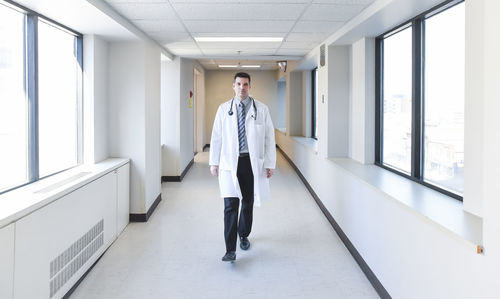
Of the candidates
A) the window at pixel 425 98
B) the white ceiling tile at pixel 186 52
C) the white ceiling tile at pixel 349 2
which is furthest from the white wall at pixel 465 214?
the white ceiling tile at pixel 186 52

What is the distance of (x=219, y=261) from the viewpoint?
3.17 m

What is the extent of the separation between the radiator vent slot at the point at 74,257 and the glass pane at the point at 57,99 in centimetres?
63

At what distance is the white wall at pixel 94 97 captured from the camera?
370cm

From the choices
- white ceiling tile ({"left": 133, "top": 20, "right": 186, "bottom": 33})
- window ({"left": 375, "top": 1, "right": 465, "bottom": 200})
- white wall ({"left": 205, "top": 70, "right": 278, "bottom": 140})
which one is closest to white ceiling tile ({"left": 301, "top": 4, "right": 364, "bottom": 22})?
window ({"left": 375, "top": 1, "right": 465, "bottom": 200})

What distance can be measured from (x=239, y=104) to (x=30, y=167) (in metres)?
1.64

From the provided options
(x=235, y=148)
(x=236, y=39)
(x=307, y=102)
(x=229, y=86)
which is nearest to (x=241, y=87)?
(x=235, y=148)

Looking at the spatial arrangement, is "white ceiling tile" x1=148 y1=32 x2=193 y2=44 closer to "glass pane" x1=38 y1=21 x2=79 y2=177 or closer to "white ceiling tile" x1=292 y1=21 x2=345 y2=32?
"glass pane" x1=38 y1=21 x2=79 y2=177

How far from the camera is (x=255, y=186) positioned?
3197mm

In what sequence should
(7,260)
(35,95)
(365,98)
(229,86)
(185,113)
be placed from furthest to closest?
1. (229,86)
2. (185,113)
3. (365,98)
4. (35,95)
5. (7,260)

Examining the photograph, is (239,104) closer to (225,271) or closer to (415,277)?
(225,271)

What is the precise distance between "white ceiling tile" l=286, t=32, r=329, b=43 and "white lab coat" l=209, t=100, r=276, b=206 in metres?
1.51

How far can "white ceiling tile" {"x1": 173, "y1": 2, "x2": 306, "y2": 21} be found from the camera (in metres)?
3.11

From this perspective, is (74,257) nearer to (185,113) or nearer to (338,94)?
(338,94)

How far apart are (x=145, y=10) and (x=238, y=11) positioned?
0.78 m
